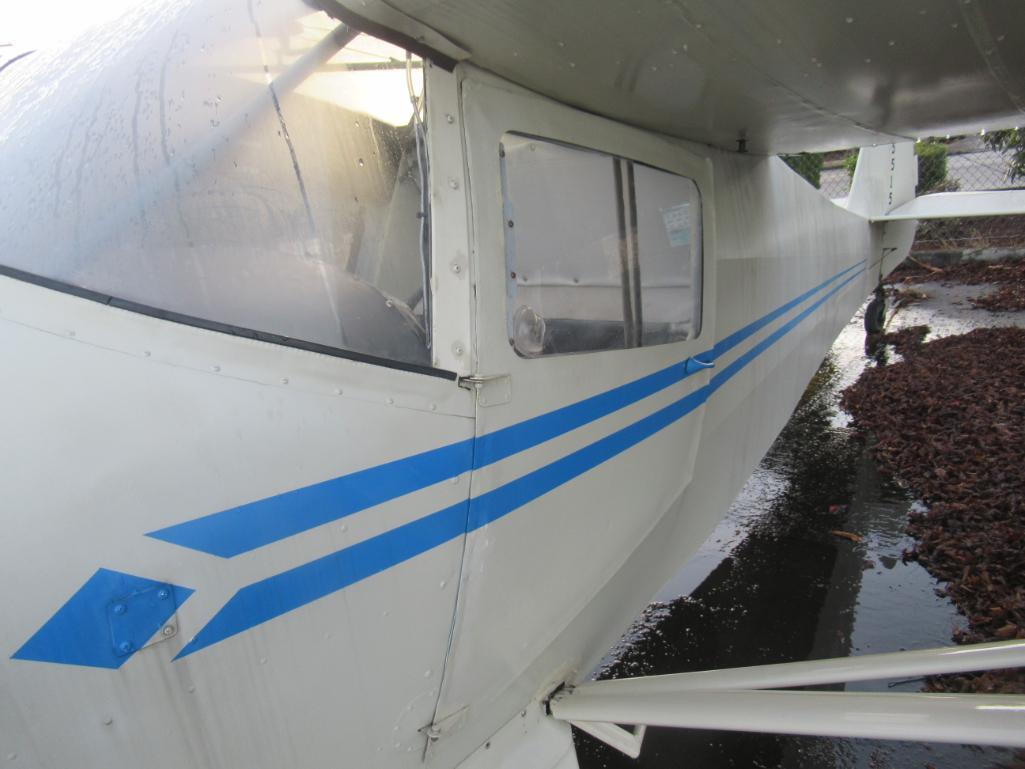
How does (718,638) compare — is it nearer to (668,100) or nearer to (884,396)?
(668,100)

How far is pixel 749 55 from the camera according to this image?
1.58 m

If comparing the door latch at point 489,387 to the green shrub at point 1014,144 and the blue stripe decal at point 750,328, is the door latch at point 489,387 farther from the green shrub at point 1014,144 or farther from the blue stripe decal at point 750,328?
the green shrub at point 1014,144

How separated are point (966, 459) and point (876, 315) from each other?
5.16 m

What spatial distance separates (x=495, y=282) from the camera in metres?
1.45

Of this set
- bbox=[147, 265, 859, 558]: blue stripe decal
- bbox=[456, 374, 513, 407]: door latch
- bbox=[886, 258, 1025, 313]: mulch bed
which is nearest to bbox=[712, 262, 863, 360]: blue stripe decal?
bbox=[147, 265, 859, 558]: blue stripe decal

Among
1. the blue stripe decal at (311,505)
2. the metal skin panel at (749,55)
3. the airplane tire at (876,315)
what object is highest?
the metal skin panel at (749,55)

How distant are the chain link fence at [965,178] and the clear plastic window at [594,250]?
11003mm

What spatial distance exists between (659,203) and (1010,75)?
0.94m

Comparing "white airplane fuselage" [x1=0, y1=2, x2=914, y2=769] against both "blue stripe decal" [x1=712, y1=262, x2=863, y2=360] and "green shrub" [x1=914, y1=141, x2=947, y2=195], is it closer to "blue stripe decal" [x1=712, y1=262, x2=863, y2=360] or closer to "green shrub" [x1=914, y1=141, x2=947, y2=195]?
"blue stripe decal" [x1=712, y1=262, x2=863, y2=360]

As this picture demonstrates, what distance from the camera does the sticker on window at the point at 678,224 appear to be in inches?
86.7

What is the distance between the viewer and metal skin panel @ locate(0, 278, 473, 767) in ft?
2.97

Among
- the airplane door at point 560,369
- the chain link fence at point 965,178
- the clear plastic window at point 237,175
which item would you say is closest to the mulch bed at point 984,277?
the chain link fence at point 965,178

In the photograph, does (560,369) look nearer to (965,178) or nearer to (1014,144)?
(1014,144)

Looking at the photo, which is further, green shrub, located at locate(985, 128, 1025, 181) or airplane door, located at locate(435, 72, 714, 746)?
green shrub, located at locate(985, 128, 1025, 181)
